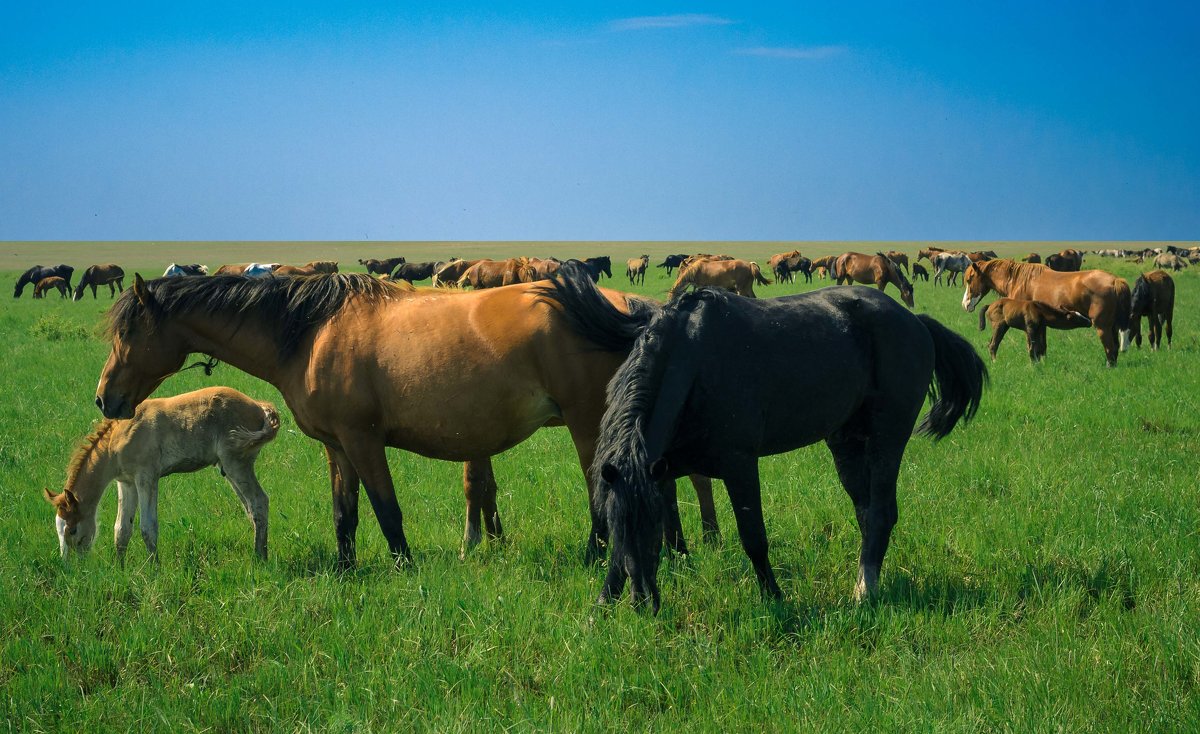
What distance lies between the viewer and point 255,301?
617cm

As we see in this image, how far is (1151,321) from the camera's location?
17.7m

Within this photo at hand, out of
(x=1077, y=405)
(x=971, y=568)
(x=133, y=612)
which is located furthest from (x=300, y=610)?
(x=1077, y=405)

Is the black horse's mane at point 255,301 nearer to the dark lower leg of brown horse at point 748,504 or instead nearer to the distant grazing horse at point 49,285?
the dark lower leg of brown horse at point 748,504

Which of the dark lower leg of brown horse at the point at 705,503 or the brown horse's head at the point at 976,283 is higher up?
the brown horse's head at the point at 976,283

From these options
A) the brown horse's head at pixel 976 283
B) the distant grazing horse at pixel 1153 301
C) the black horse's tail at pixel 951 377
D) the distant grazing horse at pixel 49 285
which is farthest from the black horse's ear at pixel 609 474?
the distant grazing horse at pixel 49 285

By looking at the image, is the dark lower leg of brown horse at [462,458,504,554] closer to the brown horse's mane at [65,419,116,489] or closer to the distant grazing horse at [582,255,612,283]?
the brown horse's mane at [65,419,116,489]

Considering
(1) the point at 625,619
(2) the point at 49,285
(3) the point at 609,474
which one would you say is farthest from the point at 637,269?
(3) the point at 609,474

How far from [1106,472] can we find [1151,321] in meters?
11.9

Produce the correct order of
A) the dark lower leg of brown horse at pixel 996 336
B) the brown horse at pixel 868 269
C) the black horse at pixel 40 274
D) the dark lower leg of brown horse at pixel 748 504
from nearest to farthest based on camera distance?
the dark lower leg of brown horse at pixel 748 504, the dark lower leg of brown horse at pixel 996 336, the brown horse at pixel 868 269, the black horse at pixel 40 274

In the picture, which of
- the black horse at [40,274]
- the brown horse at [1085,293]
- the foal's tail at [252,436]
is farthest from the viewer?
the black horse at [40,274]

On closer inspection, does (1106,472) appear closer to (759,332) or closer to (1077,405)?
(1077,405)

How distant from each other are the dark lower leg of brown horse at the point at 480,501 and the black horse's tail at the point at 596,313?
146 cm

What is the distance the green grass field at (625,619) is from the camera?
151 inches

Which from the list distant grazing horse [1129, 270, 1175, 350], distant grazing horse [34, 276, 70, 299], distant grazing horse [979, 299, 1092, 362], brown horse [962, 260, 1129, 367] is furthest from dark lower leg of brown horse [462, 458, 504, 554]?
distant grazing horse [34, 276, 70, 299]
